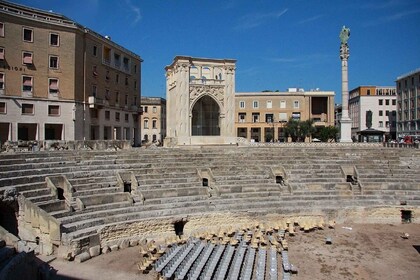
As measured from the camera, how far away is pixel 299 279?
11859 mm

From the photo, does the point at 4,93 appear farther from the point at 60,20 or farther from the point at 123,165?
the point at 123,165

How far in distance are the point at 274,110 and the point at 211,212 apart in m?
40.1

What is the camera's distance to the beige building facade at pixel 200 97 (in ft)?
98.4

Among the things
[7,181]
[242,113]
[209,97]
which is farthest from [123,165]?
[242,113]

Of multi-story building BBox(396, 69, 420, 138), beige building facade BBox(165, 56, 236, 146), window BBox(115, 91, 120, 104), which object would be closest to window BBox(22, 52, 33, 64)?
window BBox(115, 91, 120, 104)

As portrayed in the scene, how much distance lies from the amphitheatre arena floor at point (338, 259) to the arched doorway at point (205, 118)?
16.7 metres

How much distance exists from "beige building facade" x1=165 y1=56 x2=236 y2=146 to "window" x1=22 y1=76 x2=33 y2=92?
35.7 feet

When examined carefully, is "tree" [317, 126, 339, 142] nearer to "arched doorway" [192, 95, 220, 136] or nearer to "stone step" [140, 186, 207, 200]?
"arched doorway" [192, 95, 220, 136]

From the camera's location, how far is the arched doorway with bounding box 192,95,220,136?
106ft

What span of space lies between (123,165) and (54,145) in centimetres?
425

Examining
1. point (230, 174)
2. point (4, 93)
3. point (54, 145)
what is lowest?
point (230, 174)

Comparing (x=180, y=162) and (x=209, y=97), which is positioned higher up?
(x=209, y=97)

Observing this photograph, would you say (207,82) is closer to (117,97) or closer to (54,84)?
(117,97)

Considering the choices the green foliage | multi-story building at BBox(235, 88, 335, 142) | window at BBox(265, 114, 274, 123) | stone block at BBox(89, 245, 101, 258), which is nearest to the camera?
stone block at BBox(89, 245, 101, 258)
